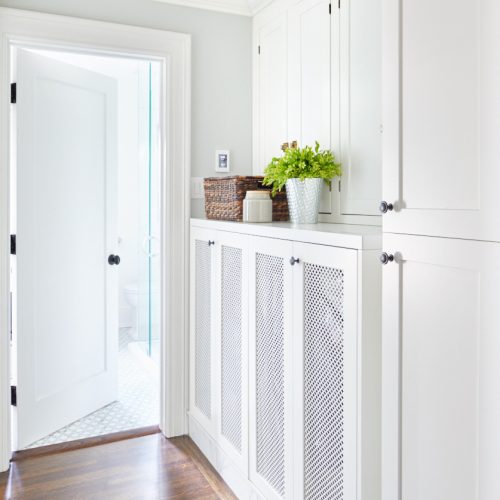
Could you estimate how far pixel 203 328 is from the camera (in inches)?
104

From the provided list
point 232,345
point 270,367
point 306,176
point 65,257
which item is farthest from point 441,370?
point 65,257

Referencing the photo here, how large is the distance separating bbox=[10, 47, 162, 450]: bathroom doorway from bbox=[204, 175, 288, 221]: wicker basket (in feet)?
1.37

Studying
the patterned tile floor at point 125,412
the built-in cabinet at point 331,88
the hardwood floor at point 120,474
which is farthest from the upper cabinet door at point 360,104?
the patterned tile floor at point 125,412

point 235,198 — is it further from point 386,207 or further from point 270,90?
point 386,207

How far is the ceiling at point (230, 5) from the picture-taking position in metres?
2.76

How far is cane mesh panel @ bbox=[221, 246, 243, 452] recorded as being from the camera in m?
2.22

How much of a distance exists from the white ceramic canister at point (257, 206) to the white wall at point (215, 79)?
617 millimetres

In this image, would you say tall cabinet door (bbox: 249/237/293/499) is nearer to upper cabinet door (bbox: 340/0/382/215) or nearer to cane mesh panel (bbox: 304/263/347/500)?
cane mesh panel (bbox: 304/263/347/500)

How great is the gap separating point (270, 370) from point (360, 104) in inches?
42.0

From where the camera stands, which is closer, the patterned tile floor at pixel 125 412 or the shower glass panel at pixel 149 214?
the patterned tile floor at pixel 125 412

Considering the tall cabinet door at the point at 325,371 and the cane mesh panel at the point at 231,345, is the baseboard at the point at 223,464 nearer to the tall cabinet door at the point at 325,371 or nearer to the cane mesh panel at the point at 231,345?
the cane mesh panel at the point at 231,345

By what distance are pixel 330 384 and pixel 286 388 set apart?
277 mm

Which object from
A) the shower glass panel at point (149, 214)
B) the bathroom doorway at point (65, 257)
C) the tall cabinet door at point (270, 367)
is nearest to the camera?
the tall cabinet door at point (270, 367)

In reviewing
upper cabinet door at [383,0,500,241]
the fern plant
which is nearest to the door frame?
the fern plant
